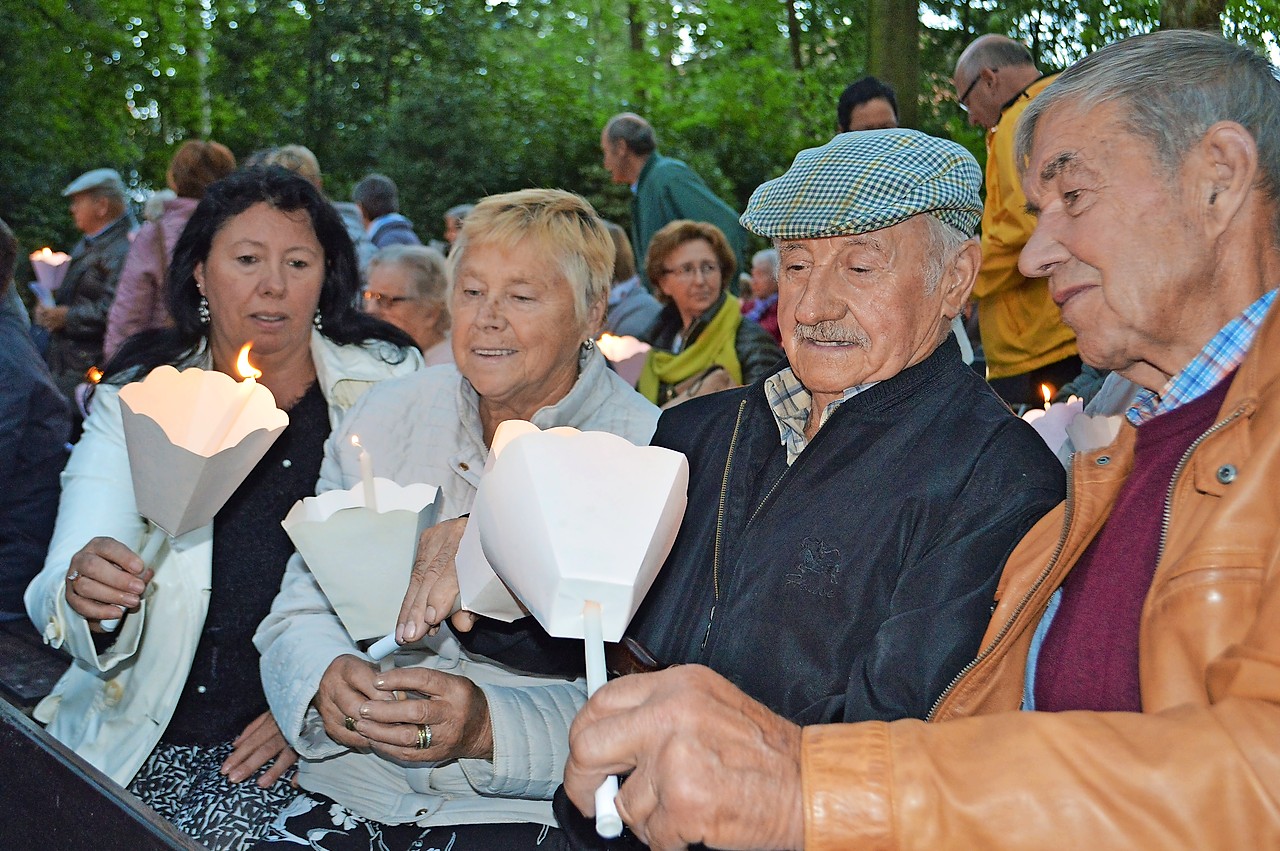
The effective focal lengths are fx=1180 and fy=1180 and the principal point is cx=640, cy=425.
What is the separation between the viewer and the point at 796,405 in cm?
217

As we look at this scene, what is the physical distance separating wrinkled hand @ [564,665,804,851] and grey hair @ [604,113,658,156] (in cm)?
634

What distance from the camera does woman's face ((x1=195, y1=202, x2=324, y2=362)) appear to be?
3.35 meters

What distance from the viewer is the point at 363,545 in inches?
77.5

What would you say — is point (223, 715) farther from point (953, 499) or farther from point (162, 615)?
point (953, 499)

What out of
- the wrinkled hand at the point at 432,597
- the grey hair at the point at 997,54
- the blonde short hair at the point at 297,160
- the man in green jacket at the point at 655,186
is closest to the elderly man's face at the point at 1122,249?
the wrinkled hand at the point at 432,597

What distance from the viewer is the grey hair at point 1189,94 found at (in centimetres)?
166

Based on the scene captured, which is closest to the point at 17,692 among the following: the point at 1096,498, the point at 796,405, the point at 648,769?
the point at 796,405

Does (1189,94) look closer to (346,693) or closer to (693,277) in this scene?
(346,693)

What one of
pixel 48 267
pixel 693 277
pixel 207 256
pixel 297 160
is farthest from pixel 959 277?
pixel 48 267

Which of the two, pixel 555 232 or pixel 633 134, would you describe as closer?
pixel 555 232

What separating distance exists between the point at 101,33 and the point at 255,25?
215 centimetres

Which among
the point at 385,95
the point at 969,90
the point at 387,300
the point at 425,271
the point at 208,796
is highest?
the point at 385,95

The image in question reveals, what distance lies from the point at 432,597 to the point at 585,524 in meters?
0.69

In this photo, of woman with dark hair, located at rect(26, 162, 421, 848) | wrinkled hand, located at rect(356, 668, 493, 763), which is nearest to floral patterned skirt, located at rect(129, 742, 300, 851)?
woman with dark hair, located at rect(26, 162, 421, 848)
